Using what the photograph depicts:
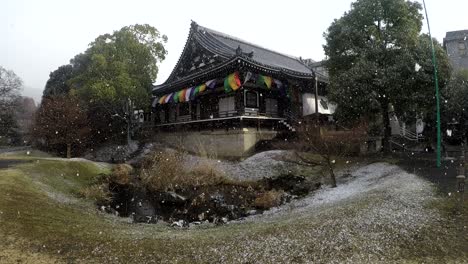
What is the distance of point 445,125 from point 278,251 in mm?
14116

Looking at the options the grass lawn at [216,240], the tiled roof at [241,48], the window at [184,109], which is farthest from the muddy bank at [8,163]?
the tiled roof at [241,48]

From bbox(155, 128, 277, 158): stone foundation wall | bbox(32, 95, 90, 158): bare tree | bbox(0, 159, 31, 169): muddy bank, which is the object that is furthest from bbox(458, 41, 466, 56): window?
bbox(0, 159, 31, 169): muddy bank

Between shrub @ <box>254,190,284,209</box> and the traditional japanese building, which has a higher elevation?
the traditional japanese building

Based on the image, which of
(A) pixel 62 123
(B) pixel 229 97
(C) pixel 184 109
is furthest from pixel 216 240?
(C) pixel 184 109

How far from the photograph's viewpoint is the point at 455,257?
6387 millimetres

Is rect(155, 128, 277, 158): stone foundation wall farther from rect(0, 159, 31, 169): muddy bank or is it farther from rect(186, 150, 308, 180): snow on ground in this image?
rect(0, 159, 31, 169): muddy bank

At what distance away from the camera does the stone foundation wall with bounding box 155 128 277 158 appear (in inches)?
849

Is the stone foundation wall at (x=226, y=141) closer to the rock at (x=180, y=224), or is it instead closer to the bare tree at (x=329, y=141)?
the bare tree at (x=329, y=141)

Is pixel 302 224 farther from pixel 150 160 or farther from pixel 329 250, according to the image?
pixel 150 160

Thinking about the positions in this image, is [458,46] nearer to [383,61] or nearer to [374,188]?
[383,61]

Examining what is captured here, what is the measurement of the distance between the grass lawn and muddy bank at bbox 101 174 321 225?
2.07 meters

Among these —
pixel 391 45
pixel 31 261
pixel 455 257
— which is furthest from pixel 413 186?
pixel 31 261

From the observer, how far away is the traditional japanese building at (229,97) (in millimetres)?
22109

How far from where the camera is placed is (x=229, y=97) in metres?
24.9
